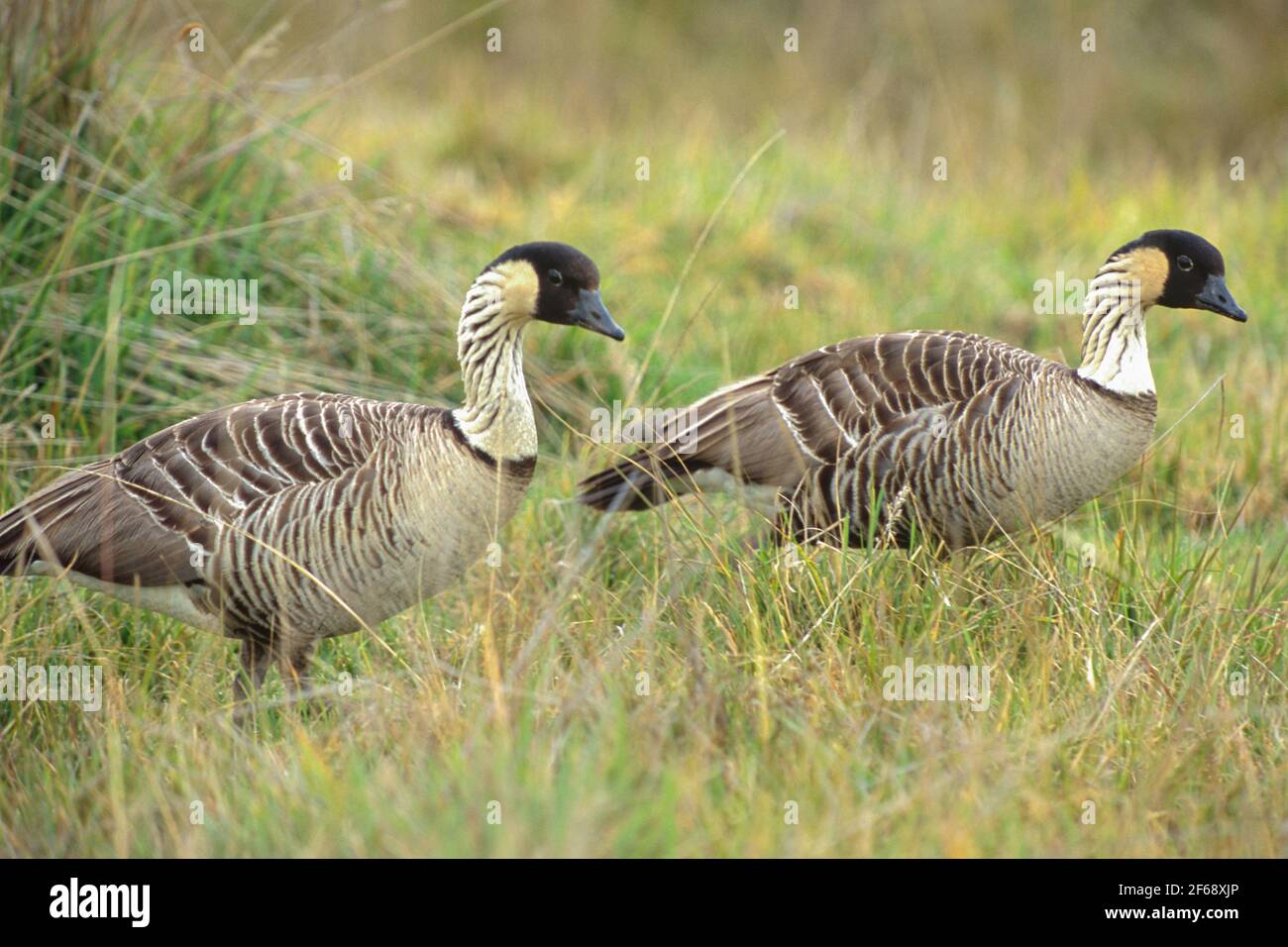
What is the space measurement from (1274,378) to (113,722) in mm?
5948

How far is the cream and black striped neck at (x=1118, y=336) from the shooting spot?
217 inches

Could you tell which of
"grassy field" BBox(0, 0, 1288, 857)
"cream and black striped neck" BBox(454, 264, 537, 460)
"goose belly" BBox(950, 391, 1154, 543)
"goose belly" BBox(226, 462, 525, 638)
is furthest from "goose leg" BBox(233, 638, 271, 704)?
"goose belly" BBox(950, 391, 1154, 543)

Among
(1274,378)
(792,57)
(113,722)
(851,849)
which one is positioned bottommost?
(851,849)

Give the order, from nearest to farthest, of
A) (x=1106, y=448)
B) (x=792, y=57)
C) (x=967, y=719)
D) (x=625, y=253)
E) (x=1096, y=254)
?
(x=967, y=719) → (x=1106, y=448) → (x=625, y=253) → (x=1096, y=254) → (x=792, y=57)

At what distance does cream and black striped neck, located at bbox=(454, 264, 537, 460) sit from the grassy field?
0.47m

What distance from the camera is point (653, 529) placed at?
20.1 feet

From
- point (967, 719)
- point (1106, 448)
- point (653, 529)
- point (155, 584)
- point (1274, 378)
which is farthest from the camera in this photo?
point (1274, 378)

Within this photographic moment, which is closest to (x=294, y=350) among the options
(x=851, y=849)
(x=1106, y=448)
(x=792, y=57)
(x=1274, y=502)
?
(x=1106, y=448)

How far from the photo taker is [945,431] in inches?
220

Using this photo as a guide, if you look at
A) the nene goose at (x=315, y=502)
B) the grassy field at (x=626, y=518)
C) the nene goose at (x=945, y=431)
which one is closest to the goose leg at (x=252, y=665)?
the nene goose at (x=315, y=502)

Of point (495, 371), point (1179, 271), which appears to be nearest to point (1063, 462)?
point (1179, 271)

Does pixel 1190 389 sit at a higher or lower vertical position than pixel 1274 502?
higher

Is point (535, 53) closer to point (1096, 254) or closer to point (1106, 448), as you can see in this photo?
point (1096, 254)

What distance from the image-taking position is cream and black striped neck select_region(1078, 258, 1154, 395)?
5.51m
